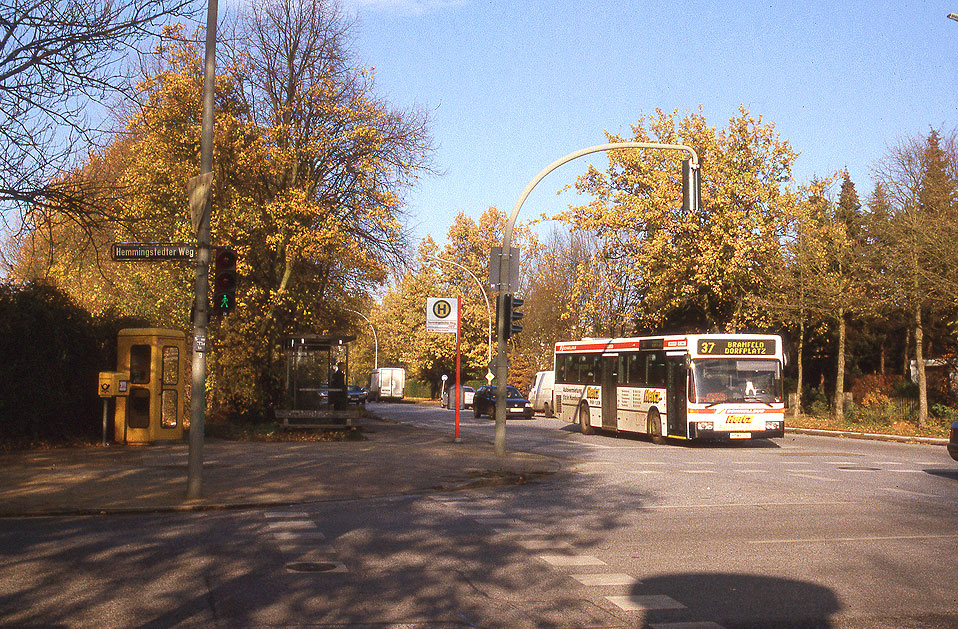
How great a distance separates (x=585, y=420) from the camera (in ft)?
106

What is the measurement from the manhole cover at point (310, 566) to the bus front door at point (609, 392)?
2205 cm

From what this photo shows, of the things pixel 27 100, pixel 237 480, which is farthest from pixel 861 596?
pixel 27 100

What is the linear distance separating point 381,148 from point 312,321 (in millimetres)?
5665

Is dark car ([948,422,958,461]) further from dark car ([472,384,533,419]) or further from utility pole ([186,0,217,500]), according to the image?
dark car ([472,384,533,419])

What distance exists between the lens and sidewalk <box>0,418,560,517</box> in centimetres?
1239

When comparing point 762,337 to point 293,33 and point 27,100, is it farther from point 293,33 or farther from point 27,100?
point 27,100

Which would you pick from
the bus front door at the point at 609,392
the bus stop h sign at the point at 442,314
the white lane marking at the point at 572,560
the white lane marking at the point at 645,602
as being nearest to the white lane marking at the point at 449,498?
the white lane marking at the point at 572,560

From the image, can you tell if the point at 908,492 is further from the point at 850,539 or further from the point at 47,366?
the point at 47,366

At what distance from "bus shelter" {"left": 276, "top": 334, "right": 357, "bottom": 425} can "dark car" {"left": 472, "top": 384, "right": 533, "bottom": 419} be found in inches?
699

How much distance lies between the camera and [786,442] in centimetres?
2839

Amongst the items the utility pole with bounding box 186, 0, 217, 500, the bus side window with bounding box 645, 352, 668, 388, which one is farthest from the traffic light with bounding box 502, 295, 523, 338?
the utility pole with bounding box 186, 0, 217, 500

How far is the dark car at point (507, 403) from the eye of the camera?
43.9m

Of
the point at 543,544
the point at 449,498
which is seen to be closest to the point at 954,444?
the point at 449,498

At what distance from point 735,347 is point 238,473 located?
1458cm
